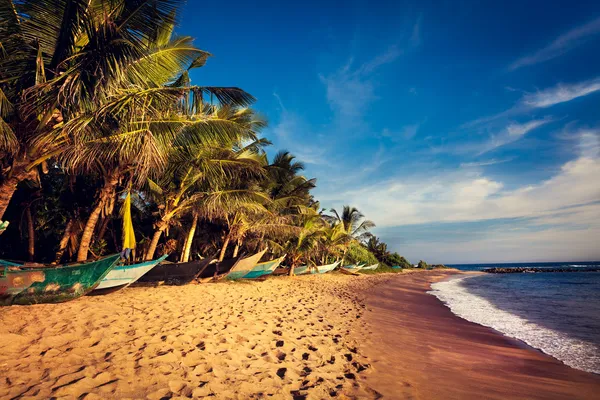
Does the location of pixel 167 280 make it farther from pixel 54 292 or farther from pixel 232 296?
pixel 54 292

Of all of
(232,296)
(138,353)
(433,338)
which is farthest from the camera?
(232,296)

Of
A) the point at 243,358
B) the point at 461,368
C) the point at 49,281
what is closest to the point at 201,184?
the point at 49,281

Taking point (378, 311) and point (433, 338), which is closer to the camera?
point (433, 338)

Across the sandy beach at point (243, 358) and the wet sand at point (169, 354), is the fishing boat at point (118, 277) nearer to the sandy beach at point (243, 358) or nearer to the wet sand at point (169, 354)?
the wet sand at point (169, 354)

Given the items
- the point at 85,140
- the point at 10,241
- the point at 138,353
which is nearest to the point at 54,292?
the point at 85,140

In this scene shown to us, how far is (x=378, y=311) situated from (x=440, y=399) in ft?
19.5

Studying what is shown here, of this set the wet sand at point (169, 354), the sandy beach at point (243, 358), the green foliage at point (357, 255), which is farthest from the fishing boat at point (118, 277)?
the green foliage at point (357, 255)

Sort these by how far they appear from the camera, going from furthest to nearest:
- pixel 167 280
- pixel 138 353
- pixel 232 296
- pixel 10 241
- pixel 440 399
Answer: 1. pixel 10 241
2. pixel 167 280
3. pixel 232 296
4. pixel 138 353
5. pixel 440 399

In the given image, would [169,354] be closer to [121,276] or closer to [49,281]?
[49,281]

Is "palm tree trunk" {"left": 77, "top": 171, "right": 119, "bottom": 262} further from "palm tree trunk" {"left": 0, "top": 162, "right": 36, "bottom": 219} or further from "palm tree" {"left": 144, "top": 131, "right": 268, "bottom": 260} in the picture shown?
"palm tree trunk" {"left": 0, "top": 162, "right": 36, "bottom": 219}

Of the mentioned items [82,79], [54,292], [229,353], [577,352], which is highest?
[82,79]

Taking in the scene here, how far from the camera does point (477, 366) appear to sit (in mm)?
Answer: 4859

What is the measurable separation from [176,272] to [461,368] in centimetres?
936

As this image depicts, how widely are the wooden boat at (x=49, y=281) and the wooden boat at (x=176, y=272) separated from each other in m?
4.14
